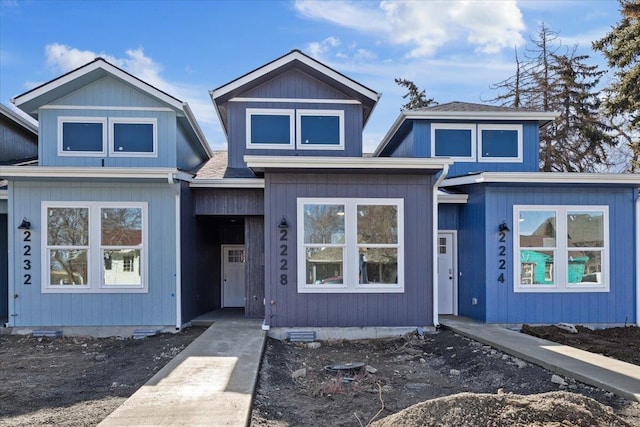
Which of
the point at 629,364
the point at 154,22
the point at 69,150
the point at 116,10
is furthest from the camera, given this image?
the point at 154,22

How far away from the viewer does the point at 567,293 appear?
9.34 meters

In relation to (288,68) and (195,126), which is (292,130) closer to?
(288,68)

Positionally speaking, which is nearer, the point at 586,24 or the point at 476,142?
the point at 476,142

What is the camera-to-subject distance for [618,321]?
938cm

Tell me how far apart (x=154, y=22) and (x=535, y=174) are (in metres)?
12.1

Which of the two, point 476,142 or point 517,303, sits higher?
point 476,142

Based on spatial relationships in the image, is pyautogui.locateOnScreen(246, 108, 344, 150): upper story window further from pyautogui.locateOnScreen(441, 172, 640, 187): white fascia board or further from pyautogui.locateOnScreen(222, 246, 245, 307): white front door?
pyautogui.locateOnScreen(441, 172, 640, 187): white fascia board

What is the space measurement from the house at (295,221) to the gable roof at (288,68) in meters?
0.04

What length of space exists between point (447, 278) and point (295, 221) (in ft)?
13.8

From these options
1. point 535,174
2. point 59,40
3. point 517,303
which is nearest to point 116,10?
point 59,40

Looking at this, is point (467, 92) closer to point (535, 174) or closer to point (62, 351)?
point (535, 174)

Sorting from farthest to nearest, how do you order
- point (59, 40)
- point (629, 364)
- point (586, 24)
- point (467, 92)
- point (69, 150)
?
point (467, 92), point (586, 24), point (59, 40), point (69, 150), point (629, 364)

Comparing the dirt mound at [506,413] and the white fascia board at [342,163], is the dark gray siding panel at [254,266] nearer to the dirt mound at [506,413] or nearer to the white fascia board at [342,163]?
the white fascia board at [342,163]

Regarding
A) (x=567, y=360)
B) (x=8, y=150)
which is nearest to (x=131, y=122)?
(x=8, y=150)
